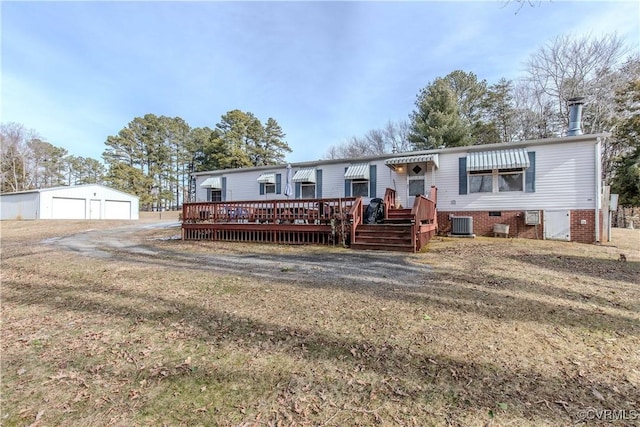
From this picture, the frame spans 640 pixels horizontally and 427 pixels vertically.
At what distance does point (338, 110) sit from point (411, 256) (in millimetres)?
23777

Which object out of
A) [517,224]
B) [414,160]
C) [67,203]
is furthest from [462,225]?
[67,203]

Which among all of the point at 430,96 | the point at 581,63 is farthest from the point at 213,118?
the point at 581,63

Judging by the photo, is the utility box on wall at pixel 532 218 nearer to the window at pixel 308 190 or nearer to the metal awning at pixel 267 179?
the window at pixel 308 190

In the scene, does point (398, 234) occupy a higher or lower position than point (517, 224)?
lower

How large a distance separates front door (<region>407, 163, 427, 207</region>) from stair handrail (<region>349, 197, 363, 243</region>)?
3886mm

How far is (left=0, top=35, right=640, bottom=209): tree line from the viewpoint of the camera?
18625 millimetres

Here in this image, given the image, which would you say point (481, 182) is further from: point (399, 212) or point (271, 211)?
point (271, 211)

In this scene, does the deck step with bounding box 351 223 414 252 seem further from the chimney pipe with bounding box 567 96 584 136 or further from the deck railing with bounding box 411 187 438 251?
the chimney pipe with bounding box 567 96 584 136

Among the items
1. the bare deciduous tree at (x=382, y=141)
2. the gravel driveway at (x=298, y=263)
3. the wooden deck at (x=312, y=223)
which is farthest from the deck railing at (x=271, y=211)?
the bare deciduous tree at (x=382, y=141)

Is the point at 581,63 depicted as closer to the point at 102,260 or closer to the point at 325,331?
the point at 325,331

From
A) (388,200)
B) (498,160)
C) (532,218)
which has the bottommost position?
(532,218)

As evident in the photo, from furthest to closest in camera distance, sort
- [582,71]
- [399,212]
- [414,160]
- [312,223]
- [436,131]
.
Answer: [436,131]
[582,71]
[414,160]
[399,212]
[312,223]

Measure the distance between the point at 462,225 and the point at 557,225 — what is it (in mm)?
2944

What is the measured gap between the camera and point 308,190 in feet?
45.8
